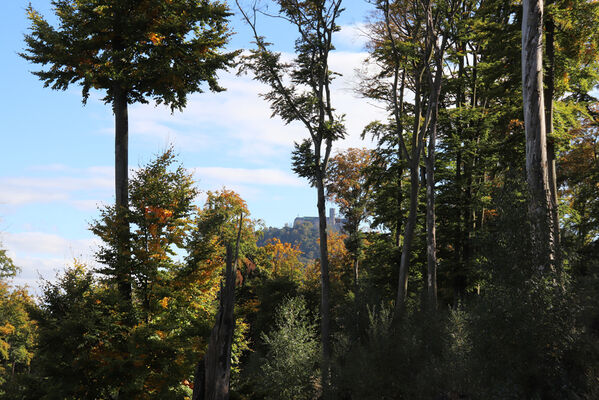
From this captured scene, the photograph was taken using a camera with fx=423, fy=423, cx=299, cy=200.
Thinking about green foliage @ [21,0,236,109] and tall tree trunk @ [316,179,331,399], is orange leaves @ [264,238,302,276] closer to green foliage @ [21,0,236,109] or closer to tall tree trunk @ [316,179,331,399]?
tall tree trunk @ [316,179,331,399]

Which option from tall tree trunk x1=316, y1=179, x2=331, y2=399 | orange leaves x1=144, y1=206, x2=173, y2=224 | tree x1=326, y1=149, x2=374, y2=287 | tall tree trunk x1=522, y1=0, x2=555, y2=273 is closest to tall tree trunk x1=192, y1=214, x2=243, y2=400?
tall tree trunk x1=522, y1=0, x2=555, y2=273

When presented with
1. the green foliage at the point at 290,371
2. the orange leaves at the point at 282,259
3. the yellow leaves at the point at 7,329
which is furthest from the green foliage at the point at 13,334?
the green foliage at the point at 290,371

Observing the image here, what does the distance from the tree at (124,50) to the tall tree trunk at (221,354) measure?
7458 mm

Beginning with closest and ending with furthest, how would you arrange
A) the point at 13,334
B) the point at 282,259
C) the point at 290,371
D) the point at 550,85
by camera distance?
the point at 550,85 < the point at 290,371 < the point at 13,334 < the point at 282,259

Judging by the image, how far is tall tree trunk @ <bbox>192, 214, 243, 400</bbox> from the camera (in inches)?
311

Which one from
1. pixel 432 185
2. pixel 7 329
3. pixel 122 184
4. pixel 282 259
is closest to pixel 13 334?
pixel 7 329

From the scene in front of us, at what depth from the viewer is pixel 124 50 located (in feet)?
50.5

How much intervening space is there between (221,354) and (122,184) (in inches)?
387

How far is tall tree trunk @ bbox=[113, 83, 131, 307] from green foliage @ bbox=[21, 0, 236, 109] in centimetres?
75

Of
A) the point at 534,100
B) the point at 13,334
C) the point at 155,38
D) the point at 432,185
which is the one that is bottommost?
the point at 13,334

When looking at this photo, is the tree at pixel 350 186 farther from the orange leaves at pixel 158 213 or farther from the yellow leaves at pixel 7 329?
the yellow leaves at pixel 7 329

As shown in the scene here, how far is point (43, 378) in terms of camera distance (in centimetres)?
1367

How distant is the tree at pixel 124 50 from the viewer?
14.9 meters

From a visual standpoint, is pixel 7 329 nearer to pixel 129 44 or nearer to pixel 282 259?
pixel 282 259
